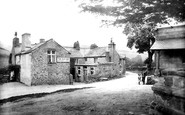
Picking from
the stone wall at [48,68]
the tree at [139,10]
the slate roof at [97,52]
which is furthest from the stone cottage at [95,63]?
→ the tree at [139,10]

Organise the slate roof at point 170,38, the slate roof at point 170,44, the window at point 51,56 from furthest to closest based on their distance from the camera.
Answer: the window at point 51,56 < the slate roof at point 170,38 < the slate roof at point 170,44

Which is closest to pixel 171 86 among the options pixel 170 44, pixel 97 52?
pixel 170 44

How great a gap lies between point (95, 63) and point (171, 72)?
24410 millimetres

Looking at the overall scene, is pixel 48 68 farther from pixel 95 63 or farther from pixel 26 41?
pixel 95 63

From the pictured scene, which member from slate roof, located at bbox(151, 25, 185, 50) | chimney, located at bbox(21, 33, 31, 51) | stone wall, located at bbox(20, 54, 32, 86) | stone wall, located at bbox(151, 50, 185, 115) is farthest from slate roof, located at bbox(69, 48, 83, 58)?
stone wall, located at bbox(151, 50, 185, 115)

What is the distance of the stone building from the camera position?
6.04 meters

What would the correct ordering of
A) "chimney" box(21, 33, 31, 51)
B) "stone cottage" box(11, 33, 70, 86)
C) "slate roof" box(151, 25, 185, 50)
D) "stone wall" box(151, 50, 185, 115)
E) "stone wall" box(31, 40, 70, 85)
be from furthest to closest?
1. "chimney" box(21, 33, 31, 51)
2. "stone wall" box(31, 40, 70, 85)
3. "stone cottage" box(11, 33, 70, 86)
4. "slate roof" box(151, 25, 185, 50)
5. "stone wall" box(151, 50, 185, 115)

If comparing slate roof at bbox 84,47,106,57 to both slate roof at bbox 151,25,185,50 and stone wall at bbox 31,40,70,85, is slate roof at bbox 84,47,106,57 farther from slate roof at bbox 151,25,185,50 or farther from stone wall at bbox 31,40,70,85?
slate roof at bbox 151,25,185,50

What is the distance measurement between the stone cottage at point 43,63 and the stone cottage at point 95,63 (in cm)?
558

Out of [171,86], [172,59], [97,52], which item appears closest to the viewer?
[171,86]

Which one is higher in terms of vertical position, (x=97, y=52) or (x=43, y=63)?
(x=97, y=52)

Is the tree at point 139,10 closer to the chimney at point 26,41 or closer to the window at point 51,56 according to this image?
the window at point 51,56

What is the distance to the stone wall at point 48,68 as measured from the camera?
2338 centimetres

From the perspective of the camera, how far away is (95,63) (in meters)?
30.8
